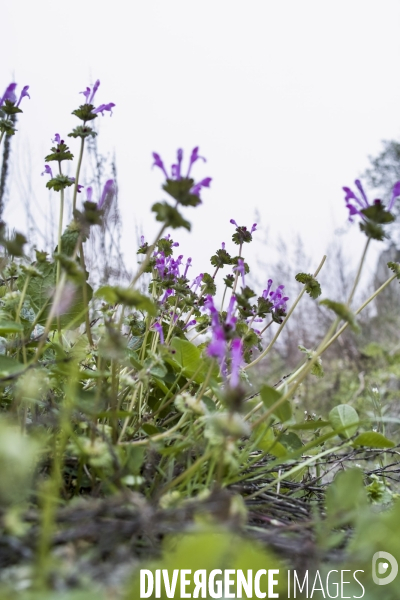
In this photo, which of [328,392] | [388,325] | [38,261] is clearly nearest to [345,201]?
[38,261]

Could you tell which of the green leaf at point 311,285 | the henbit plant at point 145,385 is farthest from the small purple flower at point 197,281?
the green leaf at point 311,285

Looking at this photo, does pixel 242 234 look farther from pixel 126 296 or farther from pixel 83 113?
pixel 126 296

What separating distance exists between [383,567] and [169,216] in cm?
33

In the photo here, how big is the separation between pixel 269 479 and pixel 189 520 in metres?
0.31

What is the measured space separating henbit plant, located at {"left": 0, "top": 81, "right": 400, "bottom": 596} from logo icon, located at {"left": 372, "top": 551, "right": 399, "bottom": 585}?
0.13m

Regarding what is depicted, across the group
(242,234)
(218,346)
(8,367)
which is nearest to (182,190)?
(218,346)

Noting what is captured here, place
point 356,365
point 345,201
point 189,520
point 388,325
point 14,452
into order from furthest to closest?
point 388,325 → point 356,365 → point 345,201 → point 189,520 → point 14,452

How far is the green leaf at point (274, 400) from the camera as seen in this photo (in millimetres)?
487

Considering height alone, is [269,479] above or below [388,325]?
below

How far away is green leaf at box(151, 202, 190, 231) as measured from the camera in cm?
46

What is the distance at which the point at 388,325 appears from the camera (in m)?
5.21

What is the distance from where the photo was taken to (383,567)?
1.21 feet

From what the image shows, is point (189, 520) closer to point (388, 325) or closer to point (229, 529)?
point (229, 529)

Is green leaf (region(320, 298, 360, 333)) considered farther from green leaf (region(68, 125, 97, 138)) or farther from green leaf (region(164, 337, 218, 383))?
green leaf (region(68, 125, 97, 138))
